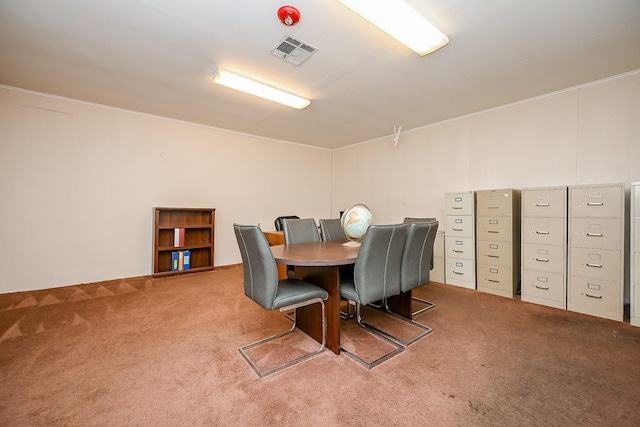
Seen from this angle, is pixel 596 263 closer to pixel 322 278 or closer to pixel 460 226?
pixel 460 226

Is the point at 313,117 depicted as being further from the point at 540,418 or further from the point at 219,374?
the point at 540,418

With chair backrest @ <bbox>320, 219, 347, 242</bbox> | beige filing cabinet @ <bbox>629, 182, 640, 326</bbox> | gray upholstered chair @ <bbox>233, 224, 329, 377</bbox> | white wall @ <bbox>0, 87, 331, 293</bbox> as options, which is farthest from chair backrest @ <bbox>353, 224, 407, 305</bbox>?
white wall @ <bbox>0, 87, 331, 293</bbox>

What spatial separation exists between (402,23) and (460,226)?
284cm

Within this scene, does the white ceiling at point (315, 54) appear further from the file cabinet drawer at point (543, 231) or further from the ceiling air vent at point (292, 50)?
the file cabinet drawer at point (543, 231)

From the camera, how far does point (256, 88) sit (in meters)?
3.21

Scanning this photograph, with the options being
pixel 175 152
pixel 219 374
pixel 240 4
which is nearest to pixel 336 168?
pixel 175 152

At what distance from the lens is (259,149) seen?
5.63 m

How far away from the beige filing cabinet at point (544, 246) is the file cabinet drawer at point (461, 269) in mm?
580

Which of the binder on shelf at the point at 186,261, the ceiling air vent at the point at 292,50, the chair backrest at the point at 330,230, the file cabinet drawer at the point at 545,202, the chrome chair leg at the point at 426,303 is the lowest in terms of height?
the chrome chair leg at the point at 426,303

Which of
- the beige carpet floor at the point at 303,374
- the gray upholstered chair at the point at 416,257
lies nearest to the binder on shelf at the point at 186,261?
the beige carpet floor at the point at 303,374

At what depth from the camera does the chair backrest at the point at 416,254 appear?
7.38ft

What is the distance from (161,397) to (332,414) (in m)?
1.03

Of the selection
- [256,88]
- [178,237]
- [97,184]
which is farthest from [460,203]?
[97,184]

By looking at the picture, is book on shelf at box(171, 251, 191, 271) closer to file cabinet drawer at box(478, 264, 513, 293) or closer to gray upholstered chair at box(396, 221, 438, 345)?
gray upholstered chair at box(396, 221, 438, 345)
